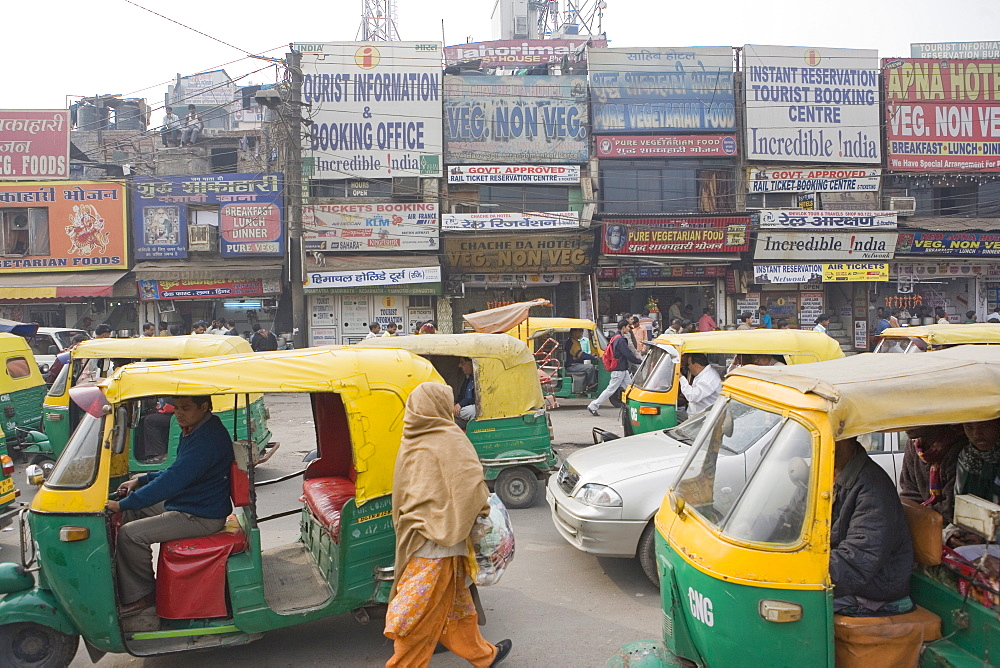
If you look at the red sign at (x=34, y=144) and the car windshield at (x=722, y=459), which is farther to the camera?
the red sign at (x=34, y=144)

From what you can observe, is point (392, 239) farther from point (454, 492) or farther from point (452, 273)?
point (454, 492)

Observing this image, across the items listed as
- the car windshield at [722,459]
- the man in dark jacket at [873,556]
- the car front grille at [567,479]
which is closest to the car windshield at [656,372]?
the car front grille at [567,479]

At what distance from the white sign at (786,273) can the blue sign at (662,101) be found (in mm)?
4495

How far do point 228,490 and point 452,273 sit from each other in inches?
713

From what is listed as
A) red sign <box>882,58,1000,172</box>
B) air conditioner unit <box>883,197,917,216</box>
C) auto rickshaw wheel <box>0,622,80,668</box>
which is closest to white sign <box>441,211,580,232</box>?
air conditioner unit <box>883,197,917,216</box>

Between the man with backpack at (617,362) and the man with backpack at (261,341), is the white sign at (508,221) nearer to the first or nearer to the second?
the man with backpack at (261,341)

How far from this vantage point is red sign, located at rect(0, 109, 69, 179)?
22.0m

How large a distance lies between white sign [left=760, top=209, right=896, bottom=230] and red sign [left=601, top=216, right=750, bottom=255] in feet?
2.96

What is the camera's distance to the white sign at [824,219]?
22.5 m

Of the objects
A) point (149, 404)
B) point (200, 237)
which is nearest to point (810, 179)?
point (200, 237)

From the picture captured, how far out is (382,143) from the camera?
22.0 meters

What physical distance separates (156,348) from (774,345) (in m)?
6.95

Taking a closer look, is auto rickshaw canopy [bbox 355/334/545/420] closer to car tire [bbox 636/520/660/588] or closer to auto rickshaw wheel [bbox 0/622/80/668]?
car tire [bbox 636/520/660/588]

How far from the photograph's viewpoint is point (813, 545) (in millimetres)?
2826
